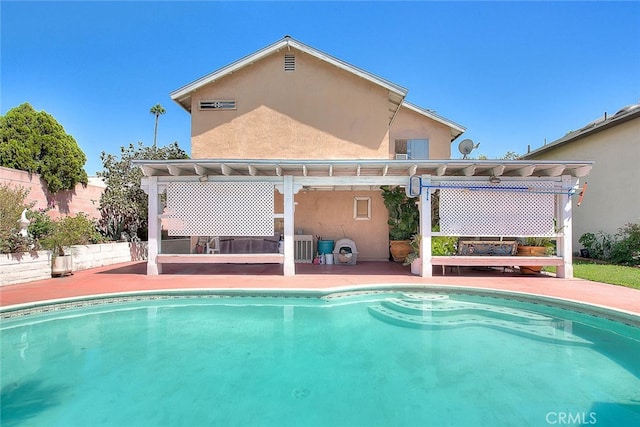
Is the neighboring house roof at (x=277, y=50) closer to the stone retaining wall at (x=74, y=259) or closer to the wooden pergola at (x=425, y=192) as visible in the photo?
the wooden pergola at (x=425, y=192)

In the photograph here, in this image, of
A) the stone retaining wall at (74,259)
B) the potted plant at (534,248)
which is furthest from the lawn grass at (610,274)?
the stone retaining wall at (74,259)

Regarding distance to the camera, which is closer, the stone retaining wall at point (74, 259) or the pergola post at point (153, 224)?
the stone retaining wall at point (74, 259)

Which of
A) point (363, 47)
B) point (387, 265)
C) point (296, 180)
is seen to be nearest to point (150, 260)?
point (296, 180)

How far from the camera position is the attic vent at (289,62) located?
14258 mm

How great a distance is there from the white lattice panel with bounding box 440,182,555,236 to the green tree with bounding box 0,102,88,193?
18074 mm

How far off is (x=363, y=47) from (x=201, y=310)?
49.9 ft

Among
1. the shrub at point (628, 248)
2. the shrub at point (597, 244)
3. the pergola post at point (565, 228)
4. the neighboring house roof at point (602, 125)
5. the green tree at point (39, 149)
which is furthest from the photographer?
the green tree at point (39, 149)

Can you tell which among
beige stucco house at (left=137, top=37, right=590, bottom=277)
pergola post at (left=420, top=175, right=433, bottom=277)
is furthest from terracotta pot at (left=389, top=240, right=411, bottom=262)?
pergola post at (left=420, top=175, right=433, bottom=277)

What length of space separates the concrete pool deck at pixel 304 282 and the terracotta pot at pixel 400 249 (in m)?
0.95

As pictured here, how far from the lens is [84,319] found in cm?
717

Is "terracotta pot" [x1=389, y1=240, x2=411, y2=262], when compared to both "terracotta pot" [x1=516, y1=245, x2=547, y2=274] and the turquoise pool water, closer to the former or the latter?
"terracotta pot" [x1=516, y1=245, x2=547, y2=274]

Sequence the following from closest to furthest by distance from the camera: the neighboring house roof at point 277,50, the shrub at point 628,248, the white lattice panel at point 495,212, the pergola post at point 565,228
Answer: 1. the pergola post at point 565,228
2. the white lattice panel at point 495,212
3. the shrub at point 628,248
4. the neighboring house roof at point 277,50

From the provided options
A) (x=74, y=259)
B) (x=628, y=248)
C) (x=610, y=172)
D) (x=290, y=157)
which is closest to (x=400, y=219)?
(x=290, y=157)

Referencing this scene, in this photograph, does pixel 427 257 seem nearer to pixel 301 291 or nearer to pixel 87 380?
pixel 301 291
